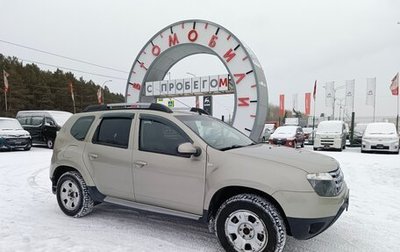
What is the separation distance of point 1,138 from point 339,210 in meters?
15.9

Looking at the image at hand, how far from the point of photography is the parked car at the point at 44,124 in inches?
668

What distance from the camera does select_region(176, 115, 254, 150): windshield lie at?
399 centimetres

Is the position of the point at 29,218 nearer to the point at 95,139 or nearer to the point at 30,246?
the point at 30,246

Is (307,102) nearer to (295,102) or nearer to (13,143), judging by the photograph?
(295,102)

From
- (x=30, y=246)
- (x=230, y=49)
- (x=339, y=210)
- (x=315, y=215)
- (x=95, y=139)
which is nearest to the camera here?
(x=315, y=215)

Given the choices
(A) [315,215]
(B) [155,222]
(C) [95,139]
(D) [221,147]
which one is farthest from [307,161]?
(C) [95,139]

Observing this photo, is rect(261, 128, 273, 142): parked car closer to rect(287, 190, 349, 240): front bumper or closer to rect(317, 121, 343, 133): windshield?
rect(317, 121, 343, 133): windshield

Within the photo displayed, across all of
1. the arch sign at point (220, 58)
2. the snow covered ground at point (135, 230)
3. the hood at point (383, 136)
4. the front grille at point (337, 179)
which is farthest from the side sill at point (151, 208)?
the hood at point (383, 136)

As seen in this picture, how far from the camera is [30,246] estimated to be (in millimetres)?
3729

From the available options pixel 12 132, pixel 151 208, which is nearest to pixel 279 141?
pixel 12 132

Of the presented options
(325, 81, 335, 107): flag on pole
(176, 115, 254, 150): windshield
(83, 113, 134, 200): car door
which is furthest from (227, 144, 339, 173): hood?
(325, 81, 335, 107): flag on pole

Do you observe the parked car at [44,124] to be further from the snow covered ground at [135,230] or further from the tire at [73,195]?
the tire at [73,195]

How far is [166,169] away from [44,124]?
15688 mm

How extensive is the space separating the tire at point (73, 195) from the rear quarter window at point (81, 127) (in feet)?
1.92
